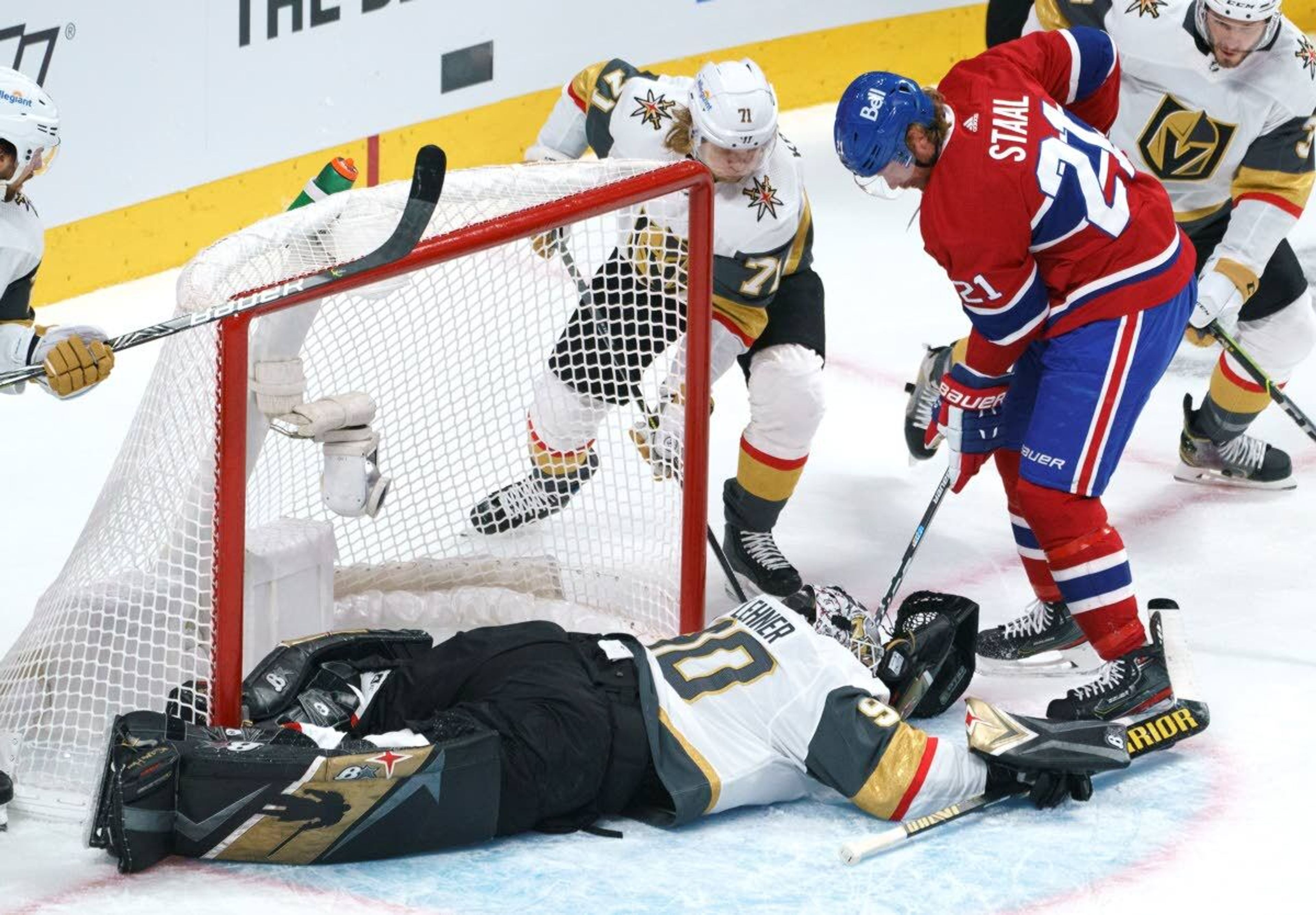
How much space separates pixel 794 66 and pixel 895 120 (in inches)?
139

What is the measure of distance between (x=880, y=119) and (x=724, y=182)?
0.65 m

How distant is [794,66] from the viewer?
6.40 m

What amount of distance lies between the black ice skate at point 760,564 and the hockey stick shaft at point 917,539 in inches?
7.6

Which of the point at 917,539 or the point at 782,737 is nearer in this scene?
the point at 782,737

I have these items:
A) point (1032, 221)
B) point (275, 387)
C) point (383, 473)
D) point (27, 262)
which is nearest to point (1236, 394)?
point (1032, 221)

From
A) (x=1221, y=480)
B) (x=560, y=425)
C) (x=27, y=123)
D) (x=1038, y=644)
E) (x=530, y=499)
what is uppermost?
(x=27, y=123)

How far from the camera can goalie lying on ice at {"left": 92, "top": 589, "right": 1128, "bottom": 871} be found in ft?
8.26

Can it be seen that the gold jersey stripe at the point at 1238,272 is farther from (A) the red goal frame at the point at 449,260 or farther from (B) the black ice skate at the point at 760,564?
(A) the red goal frame at the point at 449,260

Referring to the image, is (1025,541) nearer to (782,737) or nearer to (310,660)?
(782,737)

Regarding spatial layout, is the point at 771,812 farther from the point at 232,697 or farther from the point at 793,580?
the point at 793,580

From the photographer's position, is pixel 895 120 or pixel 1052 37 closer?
pixel 895 120

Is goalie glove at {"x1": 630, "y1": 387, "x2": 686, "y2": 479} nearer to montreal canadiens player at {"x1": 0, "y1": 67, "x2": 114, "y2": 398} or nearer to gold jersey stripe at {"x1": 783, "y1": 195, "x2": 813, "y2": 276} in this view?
gold jersey stripe at {"x1": 783, "y1": 195, "x2": 813, "y2": 276}

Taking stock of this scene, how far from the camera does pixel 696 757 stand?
271cm

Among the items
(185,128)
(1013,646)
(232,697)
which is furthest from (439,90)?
(232,697)
